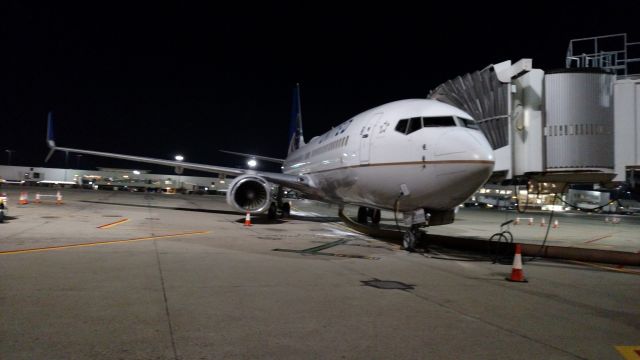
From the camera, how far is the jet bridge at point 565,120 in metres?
10.2

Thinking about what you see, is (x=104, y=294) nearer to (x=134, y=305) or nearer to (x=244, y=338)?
(x=134, y=305)

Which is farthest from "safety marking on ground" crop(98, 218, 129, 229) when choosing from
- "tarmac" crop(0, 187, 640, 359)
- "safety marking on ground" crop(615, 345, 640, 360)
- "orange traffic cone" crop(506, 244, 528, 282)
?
"safety marking on ground" crop(615, 345, 640, 360)

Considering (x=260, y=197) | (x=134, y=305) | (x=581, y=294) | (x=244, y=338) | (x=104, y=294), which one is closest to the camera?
(x=244, y=338)

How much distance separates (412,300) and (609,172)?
6144mm

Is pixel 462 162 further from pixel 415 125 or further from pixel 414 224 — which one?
pixel 414 224

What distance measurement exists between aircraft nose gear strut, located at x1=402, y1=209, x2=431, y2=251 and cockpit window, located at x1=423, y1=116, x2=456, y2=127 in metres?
1.89

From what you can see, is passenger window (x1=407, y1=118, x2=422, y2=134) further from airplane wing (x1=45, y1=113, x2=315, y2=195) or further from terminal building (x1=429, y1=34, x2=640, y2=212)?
airplane wing (x1=45, y1=113, x2=315, y2=195)

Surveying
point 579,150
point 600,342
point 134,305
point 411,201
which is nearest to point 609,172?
point 579,150

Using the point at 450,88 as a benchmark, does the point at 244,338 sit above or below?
below

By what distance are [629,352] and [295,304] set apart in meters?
3.35

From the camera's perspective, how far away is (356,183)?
13359mm

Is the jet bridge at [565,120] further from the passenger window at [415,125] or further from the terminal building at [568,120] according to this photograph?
the passenger window at [415,125]

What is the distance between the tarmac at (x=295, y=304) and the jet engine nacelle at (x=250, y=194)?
6922 mm

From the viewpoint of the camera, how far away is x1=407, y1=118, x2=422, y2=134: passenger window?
11.1m
